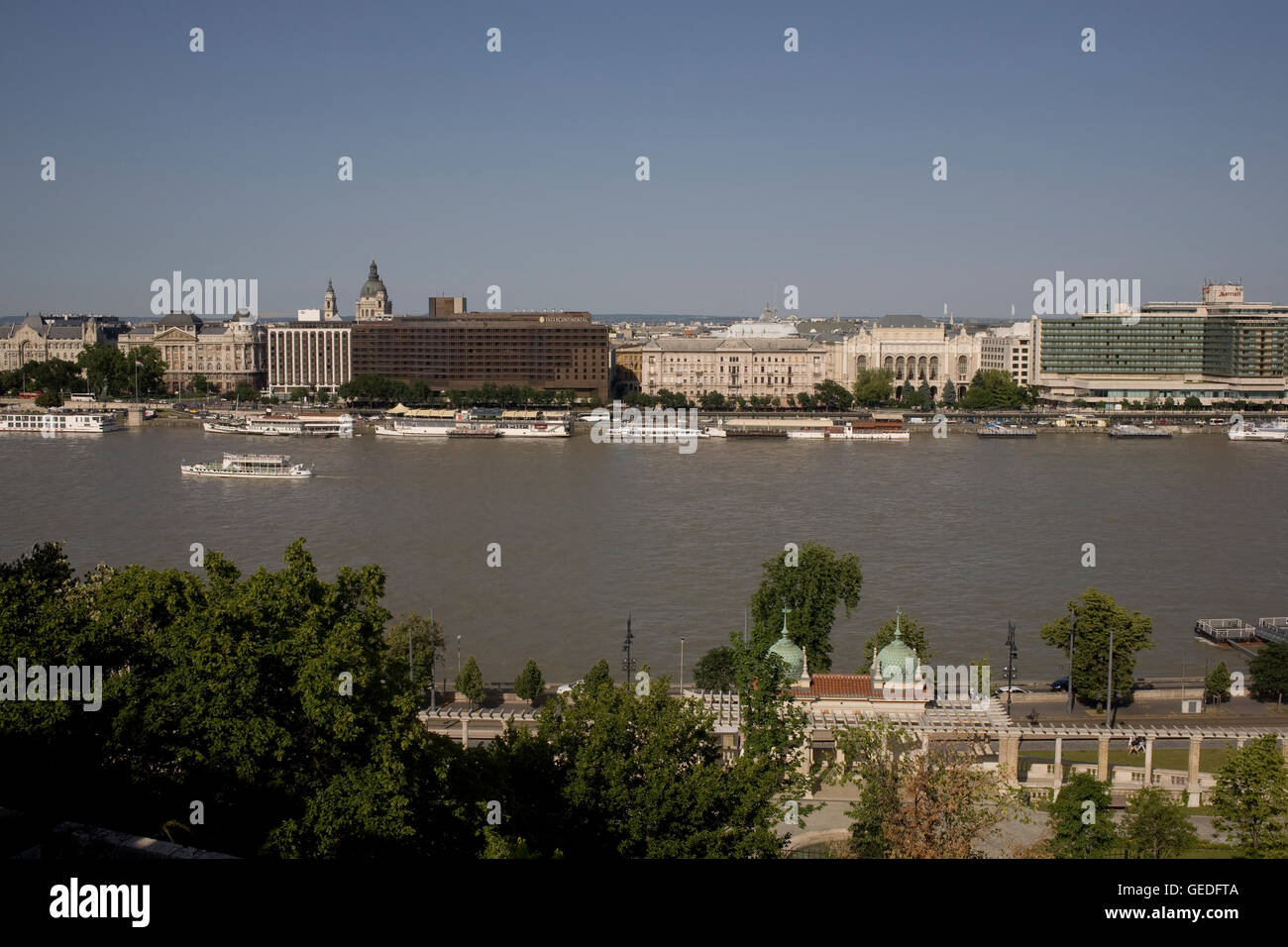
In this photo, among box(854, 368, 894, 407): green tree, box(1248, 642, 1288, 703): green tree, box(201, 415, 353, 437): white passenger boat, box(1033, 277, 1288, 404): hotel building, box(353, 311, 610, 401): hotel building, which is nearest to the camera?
box(1248, 642, 1288, 703): green tree

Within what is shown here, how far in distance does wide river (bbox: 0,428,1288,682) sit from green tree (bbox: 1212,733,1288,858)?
17.4 feet

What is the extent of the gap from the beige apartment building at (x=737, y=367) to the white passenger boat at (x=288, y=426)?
16995 mm

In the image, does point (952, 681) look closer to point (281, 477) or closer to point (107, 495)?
point (107, 495)

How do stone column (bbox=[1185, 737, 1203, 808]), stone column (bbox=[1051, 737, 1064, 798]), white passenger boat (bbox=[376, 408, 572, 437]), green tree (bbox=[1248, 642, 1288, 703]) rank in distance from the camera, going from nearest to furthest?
stone column (bbox=[1185, 737, 1203, 808]) → stone column (bbox=[1051, 737, 1064, 798]) → green tree (bbox=[1248, 642, 1288, 703]) → white passenger boat (bbox=[376, 408, 572, 437])

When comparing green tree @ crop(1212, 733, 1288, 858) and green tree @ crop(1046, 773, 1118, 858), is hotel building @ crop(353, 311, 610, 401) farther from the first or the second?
green tree @ crop(1212, 733, 1288, 858)

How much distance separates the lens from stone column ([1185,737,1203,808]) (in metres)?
9.01

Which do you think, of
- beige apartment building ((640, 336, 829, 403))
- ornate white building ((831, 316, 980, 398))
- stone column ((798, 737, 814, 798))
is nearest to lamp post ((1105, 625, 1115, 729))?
stone column ((798, 737, 814, 798))

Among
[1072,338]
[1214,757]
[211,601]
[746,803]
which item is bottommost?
[1214,757]

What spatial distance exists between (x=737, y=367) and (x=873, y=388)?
7198 mm

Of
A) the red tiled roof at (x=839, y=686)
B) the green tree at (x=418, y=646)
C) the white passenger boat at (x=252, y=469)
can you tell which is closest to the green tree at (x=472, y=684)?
the green tree at (x=418, y=646)

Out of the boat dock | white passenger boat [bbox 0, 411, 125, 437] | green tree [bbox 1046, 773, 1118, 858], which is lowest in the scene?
green tree [bbox 1046, 773, 1118, 858]
